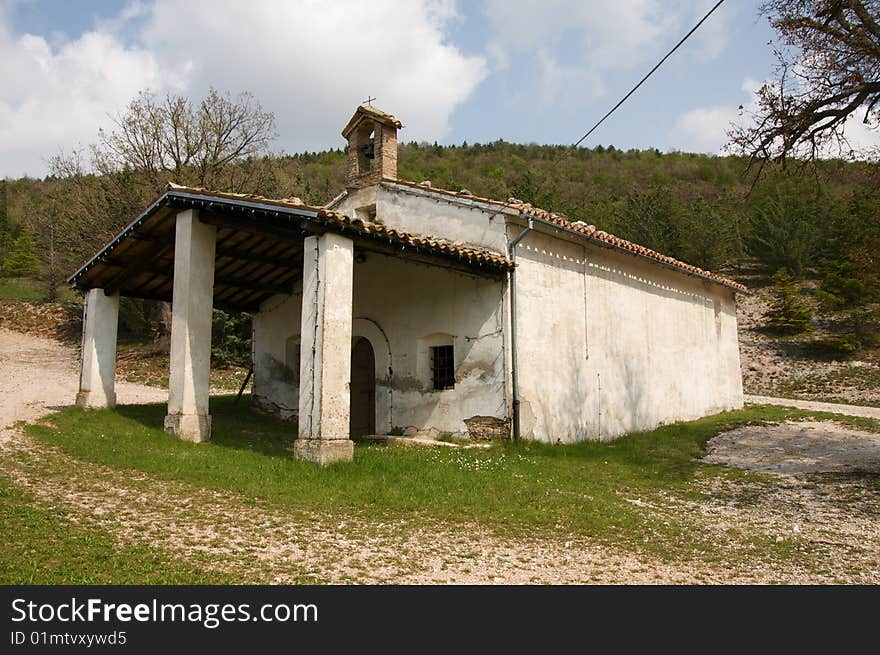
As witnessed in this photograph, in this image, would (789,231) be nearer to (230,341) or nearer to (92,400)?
(230,341)

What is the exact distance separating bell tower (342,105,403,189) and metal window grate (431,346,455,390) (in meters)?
3.64

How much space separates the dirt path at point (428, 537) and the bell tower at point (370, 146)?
302 inches

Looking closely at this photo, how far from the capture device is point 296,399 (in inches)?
579

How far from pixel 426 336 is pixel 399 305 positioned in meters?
0.90

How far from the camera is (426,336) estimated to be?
40.1 ft

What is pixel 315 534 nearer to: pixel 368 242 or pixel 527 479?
pixel 527 479

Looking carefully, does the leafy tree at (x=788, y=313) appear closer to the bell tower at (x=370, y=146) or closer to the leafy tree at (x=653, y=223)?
the leafy tree at (x=653, y=223)

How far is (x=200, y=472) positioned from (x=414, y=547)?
367 centimetres

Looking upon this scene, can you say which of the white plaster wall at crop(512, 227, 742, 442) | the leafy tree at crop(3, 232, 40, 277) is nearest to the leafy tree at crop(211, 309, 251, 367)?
the white plaster wall at crop(512, 227, 742, 442)

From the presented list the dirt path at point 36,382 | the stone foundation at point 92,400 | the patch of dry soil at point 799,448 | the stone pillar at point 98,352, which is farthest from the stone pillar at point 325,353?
the patch of dry soil at point 799,448

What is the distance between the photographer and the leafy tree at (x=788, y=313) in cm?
2755

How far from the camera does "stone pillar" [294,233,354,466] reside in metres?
8.41
